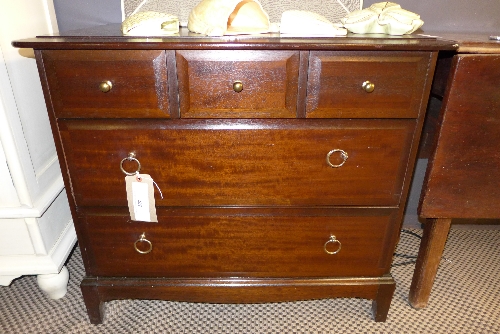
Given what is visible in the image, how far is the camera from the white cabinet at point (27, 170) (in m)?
1.05

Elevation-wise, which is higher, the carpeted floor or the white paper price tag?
the white paper price tag

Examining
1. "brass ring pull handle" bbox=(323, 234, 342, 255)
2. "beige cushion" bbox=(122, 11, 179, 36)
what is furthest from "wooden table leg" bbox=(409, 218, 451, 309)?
"beige cushion" bbox=(122, 11, 179, 36)

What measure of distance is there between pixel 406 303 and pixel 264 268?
0.57 metres

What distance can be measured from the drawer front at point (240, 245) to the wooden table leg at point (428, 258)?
0.18 meters

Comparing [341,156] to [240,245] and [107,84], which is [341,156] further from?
[107,84]

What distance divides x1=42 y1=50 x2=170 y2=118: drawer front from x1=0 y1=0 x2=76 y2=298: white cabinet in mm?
256

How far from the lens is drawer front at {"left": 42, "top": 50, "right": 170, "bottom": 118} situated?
33.4 inches

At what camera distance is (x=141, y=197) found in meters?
1.00

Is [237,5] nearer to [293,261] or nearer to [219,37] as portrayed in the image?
[219,37]

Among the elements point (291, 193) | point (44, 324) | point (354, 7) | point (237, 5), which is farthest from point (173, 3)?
point (44, 324)

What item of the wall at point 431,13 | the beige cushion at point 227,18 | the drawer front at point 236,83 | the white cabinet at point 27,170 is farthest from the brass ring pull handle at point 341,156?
the white cabinet at point 27,170

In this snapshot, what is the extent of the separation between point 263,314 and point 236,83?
80 centimetres

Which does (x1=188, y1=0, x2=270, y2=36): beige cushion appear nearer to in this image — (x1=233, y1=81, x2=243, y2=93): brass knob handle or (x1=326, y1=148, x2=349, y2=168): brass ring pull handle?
(x1=233, y1=81, x2=243, y2=93): brass knob handle

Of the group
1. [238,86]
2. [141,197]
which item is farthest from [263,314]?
[238,86]
